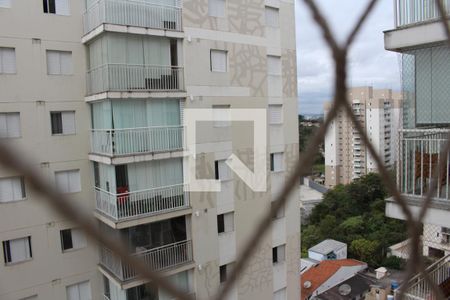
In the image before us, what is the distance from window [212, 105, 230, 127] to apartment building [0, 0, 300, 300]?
0.04 metres

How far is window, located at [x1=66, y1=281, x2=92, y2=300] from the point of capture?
7.55m

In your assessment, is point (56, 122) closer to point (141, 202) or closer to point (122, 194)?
point (122, 194)

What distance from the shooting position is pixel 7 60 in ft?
21.5

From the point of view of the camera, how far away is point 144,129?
7469mm

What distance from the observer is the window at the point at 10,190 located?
6.66 meters

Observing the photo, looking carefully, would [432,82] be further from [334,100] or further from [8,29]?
[8,29]

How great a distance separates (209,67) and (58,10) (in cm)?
307

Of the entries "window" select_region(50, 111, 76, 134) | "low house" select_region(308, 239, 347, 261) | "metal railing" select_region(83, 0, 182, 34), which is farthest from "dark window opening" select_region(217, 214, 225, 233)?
"low house" select_region(308, 239, 347, 261)

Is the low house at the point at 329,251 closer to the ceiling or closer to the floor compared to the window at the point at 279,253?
closer to the floor

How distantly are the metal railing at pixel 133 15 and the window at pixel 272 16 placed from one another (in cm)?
248

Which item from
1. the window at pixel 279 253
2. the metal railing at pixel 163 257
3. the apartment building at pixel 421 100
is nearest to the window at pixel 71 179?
the metal railing at pixel 163 257

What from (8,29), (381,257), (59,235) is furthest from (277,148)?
(381,257)

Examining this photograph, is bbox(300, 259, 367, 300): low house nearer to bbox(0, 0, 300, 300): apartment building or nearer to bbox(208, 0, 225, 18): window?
bbox(0, 0, 300, 300): apartment building

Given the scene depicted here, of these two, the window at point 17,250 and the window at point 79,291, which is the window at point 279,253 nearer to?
the window at point 79,291
